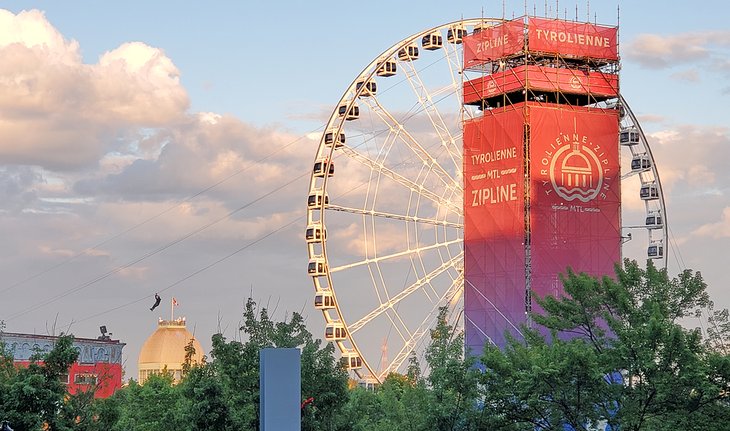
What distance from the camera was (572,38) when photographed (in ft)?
299

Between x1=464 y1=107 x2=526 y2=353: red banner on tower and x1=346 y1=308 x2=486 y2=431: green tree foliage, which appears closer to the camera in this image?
x1=346 y1=308 x2=486 y2=431: green tree foliage

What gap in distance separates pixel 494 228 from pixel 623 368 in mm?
38199

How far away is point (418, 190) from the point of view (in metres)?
87.6

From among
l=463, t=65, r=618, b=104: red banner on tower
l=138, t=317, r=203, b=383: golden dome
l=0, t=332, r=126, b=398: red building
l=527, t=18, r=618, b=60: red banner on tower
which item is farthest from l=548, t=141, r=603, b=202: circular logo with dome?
l=138, t=317, r=203, b=383: golden dome

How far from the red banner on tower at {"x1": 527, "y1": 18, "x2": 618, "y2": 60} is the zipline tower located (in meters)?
0.07

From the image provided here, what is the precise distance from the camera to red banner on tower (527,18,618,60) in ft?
295

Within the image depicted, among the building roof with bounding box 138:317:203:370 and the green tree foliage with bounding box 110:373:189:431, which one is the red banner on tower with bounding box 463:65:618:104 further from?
the building roof with bounding box 138:317:203:370

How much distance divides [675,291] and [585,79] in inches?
1594

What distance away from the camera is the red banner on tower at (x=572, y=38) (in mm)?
89938

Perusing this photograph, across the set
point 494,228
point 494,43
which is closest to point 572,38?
point 494,43

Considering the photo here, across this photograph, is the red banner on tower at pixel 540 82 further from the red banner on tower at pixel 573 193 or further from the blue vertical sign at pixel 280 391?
the blue vertical sign at pixel 280 391

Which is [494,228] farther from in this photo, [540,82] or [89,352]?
[89,352]

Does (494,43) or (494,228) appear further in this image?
(494,43)

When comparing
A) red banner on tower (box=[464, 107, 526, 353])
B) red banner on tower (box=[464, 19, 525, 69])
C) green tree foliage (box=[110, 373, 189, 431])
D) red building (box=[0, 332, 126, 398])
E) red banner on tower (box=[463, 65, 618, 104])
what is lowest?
green tree foliage (box=[110, 373, 189, 431])
